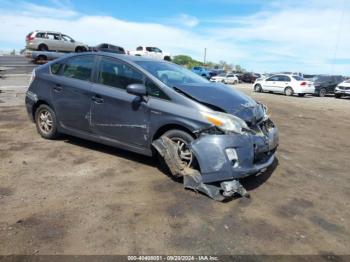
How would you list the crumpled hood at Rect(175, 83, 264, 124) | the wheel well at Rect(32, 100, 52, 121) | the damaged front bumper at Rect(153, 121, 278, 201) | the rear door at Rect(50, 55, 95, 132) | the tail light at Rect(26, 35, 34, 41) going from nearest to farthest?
the damaged front bumper at Rect(153, 121, 278, 201) < the crumpled hood at Rect(175, 83, 264, 124) < the rear door at Rect(50, 55, 95, 132) < the wheel well at Rect(32, 100, 52, 121) < the tail light at Rect(26, 35, 34, 41)

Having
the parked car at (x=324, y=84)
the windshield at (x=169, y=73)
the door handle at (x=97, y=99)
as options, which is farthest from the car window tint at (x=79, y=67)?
the parked car at (x=324, y=84)

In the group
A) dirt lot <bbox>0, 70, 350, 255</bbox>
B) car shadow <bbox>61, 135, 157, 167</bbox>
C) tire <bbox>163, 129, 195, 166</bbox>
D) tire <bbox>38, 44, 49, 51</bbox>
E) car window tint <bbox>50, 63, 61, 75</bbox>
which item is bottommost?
dirt lot <bbox>0, 70, 350, 255</bbox>

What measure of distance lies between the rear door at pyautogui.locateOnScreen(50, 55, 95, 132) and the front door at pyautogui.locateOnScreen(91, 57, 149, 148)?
0.19 meters

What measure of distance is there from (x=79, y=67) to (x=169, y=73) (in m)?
1.61

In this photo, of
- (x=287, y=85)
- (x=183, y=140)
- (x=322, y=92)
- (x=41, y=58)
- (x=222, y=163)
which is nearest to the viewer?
(x=222, y=163)

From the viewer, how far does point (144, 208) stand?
157 inches

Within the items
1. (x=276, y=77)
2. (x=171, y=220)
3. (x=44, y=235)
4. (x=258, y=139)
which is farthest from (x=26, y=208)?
(x=276, y=77)

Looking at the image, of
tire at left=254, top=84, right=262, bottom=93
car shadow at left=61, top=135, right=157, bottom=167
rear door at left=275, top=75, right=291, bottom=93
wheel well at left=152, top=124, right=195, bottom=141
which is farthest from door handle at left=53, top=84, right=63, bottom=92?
tire at left=254, top=84, right=262, bottom=93

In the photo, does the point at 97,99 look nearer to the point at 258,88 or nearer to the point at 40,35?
the point at 40,35

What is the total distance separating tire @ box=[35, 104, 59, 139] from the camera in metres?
6.26

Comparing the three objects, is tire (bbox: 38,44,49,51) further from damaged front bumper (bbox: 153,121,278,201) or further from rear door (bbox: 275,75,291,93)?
damaged front bumper (bbox: 153,121,278,201)

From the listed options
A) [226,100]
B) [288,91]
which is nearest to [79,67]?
[226,100]

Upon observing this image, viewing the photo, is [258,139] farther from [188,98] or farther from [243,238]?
[243,238]

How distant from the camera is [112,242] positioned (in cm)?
325
